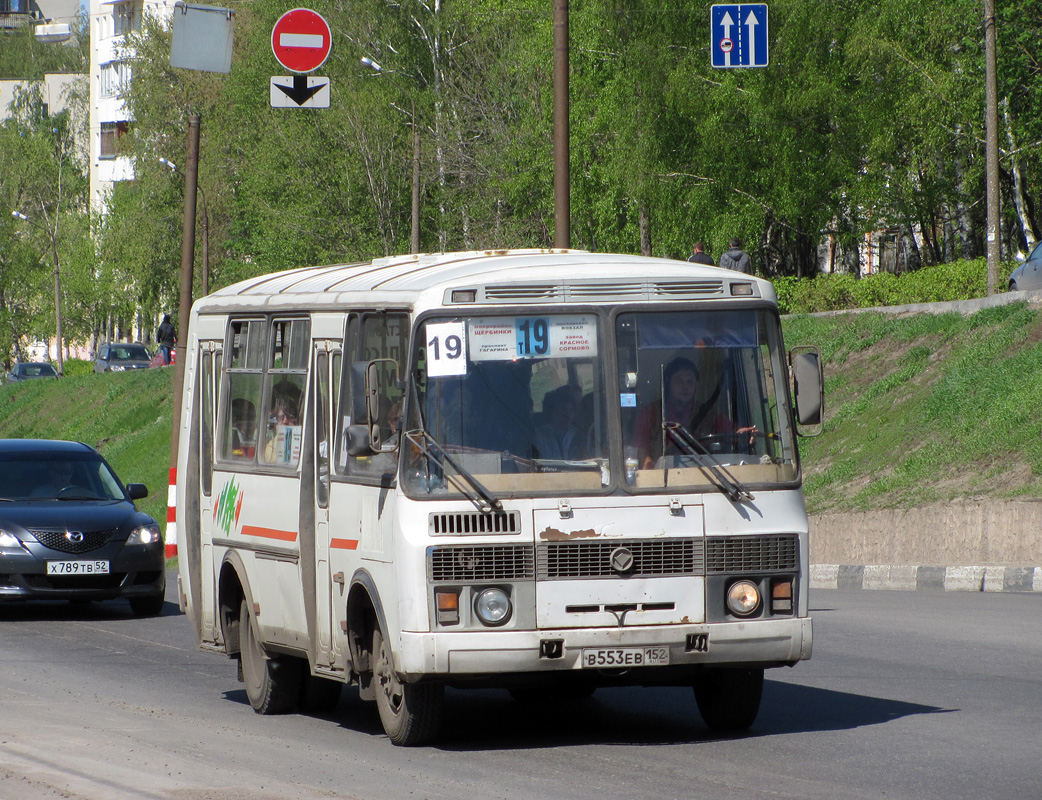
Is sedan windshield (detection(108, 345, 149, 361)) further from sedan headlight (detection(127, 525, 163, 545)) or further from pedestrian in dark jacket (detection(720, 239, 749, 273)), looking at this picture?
sedan headlight (detection(127, 525, 163, 545))

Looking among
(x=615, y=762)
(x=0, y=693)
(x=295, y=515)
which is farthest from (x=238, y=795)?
(x=0, y=693)

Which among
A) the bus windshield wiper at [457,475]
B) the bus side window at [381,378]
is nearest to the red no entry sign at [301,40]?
the bus side window at [381,378]

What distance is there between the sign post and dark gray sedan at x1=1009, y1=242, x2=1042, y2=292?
1422cm

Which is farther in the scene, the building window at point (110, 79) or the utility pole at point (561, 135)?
the building window at point (110, 79)

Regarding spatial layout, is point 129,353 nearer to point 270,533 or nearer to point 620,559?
point 270,533

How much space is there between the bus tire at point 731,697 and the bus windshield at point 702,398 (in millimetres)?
1100

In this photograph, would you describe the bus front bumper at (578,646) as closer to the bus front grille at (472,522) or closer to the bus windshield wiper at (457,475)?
the bus front grille at (472,522)

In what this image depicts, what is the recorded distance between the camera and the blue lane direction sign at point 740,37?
32.8 metres

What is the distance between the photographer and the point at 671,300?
8.75 metres

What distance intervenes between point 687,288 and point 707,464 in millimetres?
903

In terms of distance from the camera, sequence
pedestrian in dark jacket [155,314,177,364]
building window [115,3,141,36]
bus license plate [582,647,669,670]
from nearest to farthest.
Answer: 1. bus license plate [582,647,669,670]
2. pedestrian in dark jacket [155,314,177,364]
3. building window [115,3,141,36]

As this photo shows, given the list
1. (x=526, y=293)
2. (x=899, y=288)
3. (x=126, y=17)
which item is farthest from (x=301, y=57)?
(x=126, y=17)

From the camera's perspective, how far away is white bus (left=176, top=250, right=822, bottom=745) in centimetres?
830

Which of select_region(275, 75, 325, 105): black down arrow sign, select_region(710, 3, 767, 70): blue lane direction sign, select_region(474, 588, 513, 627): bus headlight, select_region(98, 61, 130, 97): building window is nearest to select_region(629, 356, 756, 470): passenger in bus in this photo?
select_region(474, 588, 513, 627): bus headlight
